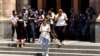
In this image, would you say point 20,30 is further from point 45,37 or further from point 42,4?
point 42,4

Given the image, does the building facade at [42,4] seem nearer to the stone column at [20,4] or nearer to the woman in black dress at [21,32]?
the stone column at [20,4]

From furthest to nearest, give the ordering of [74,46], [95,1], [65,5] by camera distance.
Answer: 1. [65,5]
2. [95,1]
3. [74,46]

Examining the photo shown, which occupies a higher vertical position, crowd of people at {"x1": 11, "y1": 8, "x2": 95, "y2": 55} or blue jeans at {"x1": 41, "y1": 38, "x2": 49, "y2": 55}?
crowd of people at {"x1": 11, "y1": 8, "x2": 95, "y2": 55}

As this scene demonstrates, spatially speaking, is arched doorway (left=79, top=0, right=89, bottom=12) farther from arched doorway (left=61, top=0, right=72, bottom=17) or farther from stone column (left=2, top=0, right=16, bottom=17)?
stone column (left=2, top=0, right=16, bottom=17)

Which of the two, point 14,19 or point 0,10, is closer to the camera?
point 14,19

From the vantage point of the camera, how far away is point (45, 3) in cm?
2222

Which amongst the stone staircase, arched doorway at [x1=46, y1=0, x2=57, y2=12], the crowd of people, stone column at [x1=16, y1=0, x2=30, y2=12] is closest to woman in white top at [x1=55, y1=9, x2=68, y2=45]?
the crowd of people

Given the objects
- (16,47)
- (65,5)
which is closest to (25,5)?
(65,5)

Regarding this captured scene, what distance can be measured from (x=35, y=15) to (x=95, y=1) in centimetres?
310

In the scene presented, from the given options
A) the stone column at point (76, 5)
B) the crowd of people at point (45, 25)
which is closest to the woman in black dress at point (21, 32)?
the crowd of people at point (45, 25)

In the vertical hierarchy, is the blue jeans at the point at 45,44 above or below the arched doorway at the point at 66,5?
below

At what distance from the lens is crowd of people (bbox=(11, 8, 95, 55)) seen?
1498 centimetres

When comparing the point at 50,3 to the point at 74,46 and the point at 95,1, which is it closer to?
the point at 95,1

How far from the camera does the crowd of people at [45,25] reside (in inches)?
590
